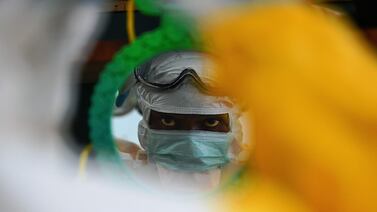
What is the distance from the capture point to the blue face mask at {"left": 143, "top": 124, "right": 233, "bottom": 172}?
0.98m

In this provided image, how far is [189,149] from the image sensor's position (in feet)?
3.22

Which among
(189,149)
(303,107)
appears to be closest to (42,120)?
(303,107)

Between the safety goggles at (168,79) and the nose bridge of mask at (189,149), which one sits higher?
the safety goggles at (168,79)

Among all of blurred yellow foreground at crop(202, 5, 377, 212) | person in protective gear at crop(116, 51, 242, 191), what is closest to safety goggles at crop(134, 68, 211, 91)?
person in protective gear at crop(116, 51, 242, 191)

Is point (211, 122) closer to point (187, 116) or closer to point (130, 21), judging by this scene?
point (187, 116)

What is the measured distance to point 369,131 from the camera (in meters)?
Answer: 0.53

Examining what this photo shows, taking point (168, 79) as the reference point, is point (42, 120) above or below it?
below

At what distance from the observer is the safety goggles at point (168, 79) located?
37.5 inches

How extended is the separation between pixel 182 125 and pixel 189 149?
0.04 metres

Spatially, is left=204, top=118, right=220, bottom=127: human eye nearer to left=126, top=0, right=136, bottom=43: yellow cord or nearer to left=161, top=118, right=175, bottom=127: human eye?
left=161, top=118, right=175, bottom=127: human eye

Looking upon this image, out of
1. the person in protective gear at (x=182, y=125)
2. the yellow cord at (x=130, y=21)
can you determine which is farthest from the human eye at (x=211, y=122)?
the yellow cord at (x=130, y=21)

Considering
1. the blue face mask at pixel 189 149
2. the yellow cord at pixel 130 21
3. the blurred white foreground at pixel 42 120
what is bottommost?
the blurred white foreground at pixel 42 120

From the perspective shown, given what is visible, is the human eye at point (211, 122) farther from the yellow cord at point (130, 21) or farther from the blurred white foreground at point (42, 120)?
the blurred white foreground at point (42, 120)

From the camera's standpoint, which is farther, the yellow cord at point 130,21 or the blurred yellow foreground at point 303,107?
the yellow cord at point 130,21
